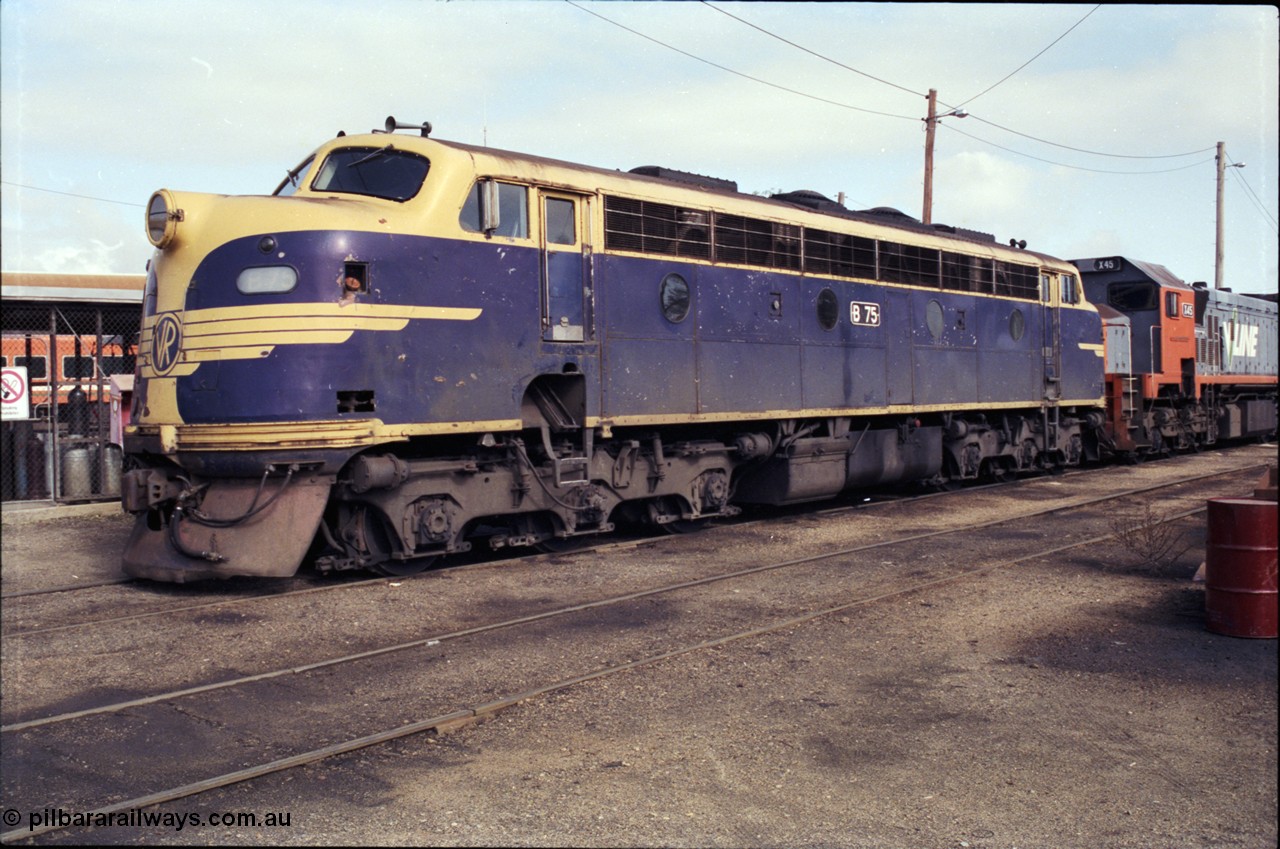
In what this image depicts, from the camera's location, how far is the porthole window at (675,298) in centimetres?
1150

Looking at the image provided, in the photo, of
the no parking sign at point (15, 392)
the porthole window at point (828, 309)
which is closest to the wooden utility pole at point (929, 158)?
the porthole window at point (828, 309)

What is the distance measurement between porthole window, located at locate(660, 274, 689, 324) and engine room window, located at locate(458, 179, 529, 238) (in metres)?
1.94

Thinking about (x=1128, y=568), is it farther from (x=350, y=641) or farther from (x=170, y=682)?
(x=170, y=682)

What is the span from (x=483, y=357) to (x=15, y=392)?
24.0 ft

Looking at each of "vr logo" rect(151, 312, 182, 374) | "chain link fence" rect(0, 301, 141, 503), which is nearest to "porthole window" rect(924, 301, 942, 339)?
"vr logo" rect(151, 312, 182, 374)

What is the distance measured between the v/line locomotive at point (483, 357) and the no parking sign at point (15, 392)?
458cm

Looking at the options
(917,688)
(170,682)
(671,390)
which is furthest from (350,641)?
(671,390)

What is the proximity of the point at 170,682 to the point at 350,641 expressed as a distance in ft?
4.38

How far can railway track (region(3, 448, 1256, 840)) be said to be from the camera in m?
5.26

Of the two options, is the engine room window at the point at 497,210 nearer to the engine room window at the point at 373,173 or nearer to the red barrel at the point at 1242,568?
the engine room window at the point at 373,173

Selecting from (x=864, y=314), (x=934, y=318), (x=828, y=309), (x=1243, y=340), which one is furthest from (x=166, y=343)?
(x=1243, y=340)

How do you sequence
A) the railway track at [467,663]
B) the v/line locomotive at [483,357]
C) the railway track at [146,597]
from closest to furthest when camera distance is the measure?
the railway track at [467,663] < the railway track at [146,597] < the v/line locomotive at [483,357]

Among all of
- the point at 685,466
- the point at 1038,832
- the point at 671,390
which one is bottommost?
the point at 1038,832

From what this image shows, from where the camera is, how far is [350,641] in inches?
304
